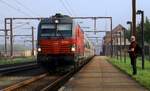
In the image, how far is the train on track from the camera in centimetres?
3017

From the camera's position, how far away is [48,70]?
106ft

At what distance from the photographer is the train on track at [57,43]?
1188 inches

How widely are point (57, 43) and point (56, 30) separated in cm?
92

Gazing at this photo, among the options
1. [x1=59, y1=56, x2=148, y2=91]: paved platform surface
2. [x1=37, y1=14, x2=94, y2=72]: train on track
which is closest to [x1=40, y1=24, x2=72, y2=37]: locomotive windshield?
[x1=37, y1=14, x2=94, y2=72]: train on track

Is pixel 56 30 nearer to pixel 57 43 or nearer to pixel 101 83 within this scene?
pixel 57 43

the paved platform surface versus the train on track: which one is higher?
the train on track

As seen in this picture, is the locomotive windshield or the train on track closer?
the train on track

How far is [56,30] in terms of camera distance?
30906mm

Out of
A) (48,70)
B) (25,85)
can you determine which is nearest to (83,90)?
(25,85)

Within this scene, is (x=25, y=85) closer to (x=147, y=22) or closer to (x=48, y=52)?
(x=48, y=52)

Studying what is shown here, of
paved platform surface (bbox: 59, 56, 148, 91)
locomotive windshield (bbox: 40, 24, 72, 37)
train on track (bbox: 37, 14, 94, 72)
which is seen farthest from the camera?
locomotive windshield (bbox: 40, 24, 72, 37)

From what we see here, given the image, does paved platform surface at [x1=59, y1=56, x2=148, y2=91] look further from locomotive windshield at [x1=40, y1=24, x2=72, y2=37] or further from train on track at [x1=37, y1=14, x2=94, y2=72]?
locomotive windshield at [x1=40, y1=24, x2=72, y2=37]

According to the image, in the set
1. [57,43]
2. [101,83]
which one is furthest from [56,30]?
[101,83]

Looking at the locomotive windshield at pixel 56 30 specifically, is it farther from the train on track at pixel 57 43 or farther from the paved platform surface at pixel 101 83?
the paved platform surface at pixel 101 83
